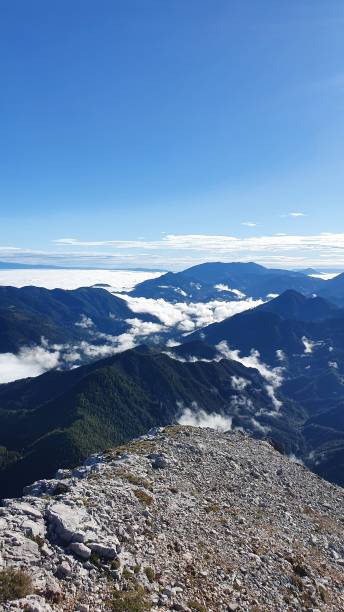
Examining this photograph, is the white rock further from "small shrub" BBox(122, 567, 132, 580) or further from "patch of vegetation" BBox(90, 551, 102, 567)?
"small shrub" BBox(122, 567, 132, 580)

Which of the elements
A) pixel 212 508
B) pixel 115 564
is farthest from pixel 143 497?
pixel 115 564

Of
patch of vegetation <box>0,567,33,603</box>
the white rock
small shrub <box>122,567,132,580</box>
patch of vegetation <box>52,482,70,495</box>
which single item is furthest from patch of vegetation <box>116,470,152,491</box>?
patch of vegetation <box>0,567,33,603</box>

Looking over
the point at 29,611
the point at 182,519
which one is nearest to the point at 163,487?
the point at 182,519

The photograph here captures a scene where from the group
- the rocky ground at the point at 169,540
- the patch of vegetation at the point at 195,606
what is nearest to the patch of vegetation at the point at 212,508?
the rocky ground at the point at 169,540

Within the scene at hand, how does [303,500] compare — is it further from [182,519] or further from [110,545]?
[110,545]

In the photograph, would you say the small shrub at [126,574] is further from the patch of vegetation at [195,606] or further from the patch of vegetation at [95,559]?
the patch of vegetation at [195,606]
